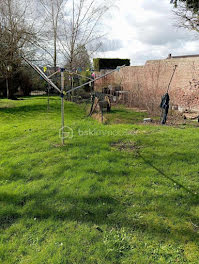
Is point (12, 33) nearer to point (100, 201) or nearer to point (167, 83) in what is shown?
point (167, 83)

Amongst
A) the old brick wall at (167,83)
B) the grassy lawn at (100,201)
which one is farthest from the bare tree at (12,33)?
the grassy lawn at (100,201)

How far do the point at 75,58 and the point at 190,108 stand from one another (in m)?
9.05

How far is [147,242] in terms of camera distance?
2.38 m

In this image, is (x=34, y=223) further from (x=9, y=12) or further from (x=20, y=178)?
(x=9, y=12)

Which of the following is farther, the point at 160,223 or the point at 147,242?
the point at 160,223

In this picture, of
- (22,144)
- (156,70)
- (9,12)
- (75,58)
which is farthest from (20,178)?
(75,58)

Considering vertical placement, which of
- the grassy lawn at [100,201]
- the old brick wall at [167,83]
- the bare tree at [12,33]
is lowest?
the grassy lawn at [100,201]

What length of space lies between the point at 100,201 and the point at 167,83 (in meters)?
10.3

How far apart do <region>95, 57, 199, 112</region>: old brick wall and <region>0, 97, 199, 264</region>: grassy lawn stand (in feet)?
19.2

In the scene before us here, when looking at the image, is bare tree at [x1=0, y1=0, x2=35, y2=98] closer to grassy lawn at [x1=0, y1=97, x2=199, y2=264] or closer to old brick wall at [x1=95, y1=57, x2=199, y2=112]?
old brick wall at [x1=95, y1=57, x2=199, y2=112]

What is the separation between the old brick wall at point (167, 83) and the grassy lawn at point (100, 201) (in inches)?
230

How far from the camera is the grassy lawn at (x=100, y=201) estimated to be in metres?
2.29

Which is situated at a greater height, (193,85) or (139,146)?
(193,85)

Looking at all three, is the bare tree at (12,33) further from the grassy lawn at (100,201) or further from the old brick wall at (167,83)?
the grassy lawn at (100,201)
